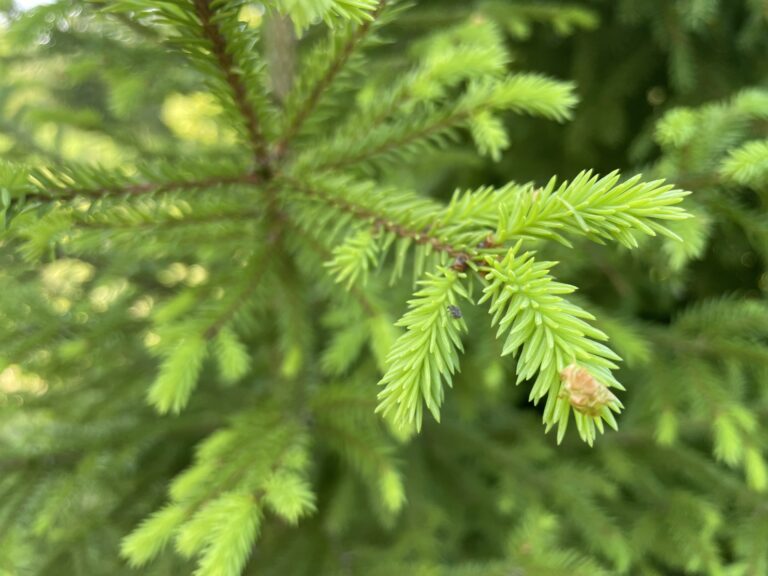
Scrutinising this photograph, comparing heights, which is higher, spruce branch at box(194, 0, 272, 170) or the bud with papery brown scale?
spruce branch at box(194, 0, 272, 170)

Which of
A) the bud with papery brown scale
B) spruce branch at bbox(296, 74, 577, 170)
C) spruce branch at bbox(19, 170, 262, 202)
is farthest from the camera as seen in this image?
spruce branch at bbox(296, 74, 577, 170)

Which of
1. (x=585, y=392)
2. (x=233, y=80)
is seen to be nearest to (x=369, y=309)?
(x=233, y=80)

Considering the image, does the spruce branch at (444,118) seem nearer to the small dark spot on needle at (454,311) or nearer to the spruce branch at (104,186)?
the spruce branch at (104,186)

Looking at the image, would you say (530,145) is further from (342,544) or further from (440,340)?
(440,340)

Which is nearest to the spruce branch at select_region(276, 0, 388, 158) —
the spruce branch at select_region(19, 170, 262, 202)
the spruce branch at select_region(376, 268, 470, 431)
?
the spruce branch at select_region(19, 170, 262, 202)

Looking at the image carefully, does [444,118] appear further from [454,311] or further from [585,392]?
[585,392]

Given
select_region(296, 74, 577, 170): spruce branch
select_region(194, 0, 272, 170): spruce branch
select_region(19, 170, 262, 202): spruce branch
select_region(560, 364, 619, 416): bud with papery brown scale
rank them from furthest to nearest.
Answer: select_region(296, 74, 577, 170): spruce branch < select_region(19, 170, 262, 202): spruce branch < select_region(194, 0, 272, 170): spruce branch < select_region(560, 364, 619, 416): bud with papery brown scale

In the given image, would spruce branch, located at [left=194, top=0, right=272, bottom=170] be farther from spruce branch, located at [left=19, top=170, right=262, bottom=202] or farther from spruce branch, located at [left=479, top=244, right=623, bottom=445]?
spruce branch, located at [left=479, top=244, right=623, bottom=445]

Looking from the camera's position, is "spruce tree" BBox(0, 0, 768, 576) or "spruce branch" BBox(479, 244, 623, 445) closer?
"spruce branch" BBox(479, 244, 623, 445)
